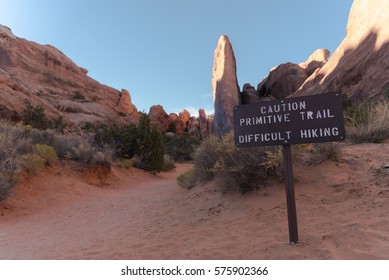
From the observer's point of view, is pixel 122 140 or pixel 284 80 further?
pixel 284 80

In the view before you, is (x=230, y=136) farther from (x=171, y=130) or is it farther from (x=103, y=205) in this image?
(x=171, y=130)

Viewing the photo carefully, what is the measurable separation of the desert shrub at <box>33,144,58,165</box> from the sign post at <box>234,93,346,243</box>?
1050 centimetres

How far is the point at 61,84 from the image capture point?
1615 inches

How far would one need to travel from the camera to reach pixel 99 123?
1296 inches

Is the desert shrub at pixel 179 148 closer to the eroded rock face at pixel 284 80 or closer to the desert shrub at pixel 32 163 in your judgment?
the eroded rock face at pixel 284 80

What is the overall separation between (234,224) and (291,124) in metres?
2.24

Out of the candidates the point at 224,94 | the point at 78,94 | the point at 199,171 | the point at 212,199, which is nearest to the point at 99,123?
the point at 78,94

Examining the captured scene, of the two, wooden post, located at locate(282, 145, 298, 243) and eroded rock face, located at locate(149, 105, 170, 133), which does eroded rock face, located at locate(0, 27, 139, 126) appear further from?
wooden post, located at locate(282, 145, 298, 243)

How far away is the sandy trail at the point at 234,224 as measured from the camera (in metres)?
3.68

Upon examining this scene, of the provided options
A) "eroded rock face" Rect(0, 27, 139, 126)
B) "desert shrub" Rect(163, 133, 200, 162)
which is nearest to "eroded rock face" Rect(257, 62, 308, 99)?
"desert shrub" Rect(163, 133, 200, 162)

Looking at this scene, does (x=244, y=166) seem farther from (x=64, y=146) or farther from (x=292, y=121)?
(x=64, y=146)

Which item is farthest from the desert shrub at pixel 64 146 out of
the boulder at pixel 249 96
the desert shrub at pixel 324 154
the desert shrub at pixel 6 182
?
the boulder at pixel 249 96

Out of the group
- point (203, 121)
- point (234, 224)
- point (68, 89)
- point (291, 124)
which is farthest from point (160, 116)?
point (291, 124)

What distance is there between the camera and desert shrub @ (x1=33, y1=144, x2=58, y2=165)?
1178 cm
